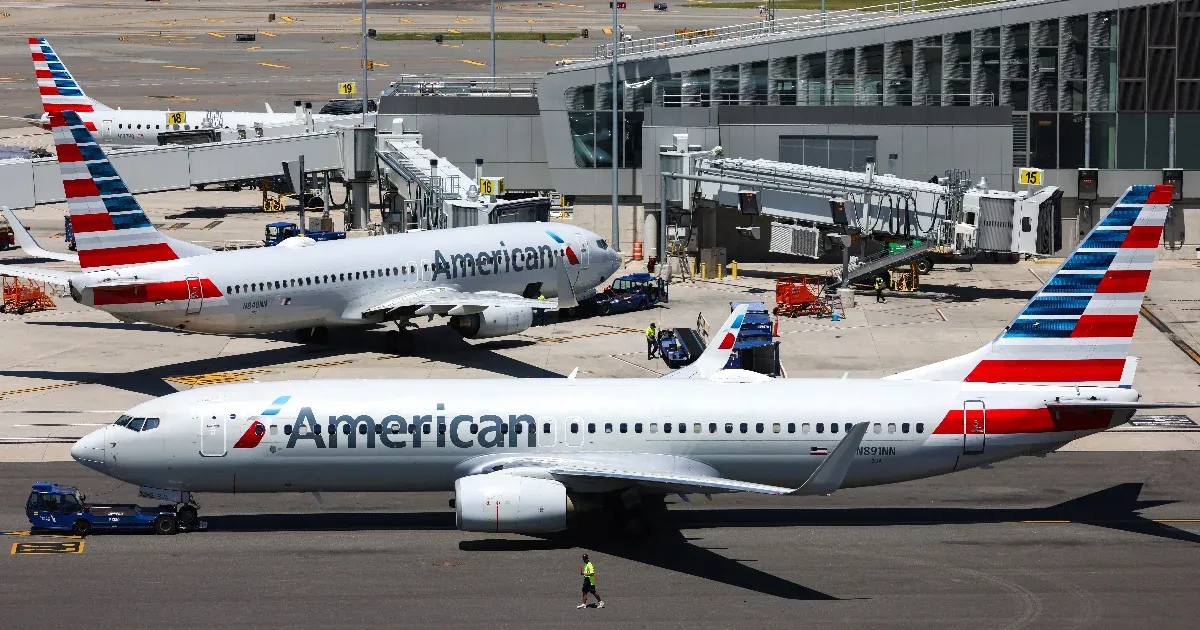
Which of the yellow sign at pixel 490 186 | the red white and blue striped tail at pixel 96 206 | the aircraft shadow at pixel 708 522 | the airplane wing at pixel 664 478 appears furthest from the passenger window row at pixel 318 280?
the airplane wing at pixel 664 478

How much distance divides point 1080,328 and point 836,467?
10084mm

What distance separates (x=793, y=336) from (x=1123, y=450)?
67.8 ft

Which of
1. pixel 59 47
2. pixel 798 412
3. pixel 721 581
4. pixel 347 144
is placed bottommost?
pixel 721 581

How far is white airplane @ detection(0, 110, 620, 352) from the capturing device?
5919cm

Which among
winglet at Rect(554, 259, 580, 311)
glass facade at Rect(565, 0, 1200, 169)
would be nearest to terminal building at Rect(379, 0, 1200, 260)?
glass facade at Rect(565, 0, 1200, 169)

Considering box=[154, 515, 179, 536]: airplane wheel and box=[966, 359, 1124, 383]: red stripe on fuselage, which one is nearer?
box=[154, 515, 179, 536]: airplane wheel

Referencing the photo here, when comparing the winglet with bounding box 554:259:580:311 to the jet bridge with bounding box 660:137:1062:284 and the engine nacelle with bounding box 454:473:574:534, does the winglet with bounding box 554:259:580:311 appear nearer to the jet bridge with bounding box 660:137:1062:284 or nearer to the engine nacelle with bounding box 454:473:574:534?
the jet bridge with bounding box 660:137:1062:284

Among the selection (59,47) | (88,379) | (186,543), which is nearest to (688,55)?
(88,379)

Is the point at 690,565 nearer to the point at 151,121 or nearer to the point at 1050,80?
the point at 1050,80

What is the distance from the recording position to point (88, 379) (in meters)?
62.3

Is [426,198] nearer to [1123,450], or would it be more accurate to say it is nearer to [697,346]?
[697,346]

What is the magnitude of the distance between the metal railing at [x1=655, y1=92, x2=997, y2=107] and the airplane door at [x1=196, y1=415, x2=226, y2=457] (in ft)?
182

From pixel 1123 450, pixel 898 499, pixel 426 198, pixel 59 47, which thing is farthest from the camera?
pixel 59 47

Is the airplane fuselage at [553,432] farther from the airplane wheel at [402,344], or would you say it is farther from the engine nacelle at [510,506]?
the airplane wheel at [402,344]
